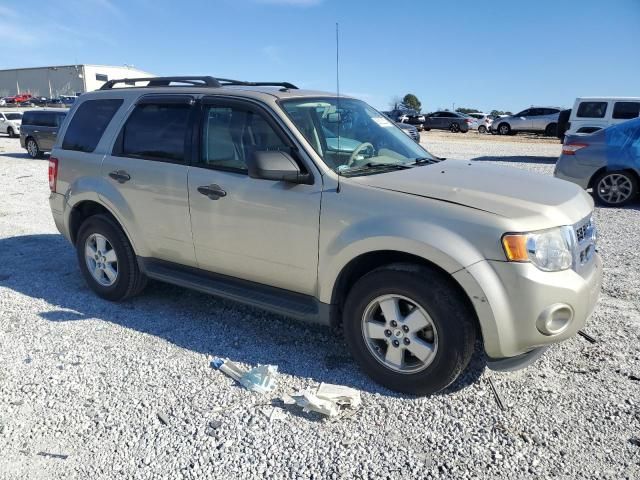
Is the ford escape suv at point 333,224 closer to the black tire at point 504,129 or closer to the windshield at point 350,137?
the windshield at point 350,137

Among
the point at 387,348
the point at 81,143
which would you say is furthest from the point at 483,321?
the point at 81,143

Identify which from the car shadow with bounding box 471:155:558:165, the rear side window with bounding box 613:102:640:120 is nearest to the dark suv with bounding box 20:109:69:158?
the car shadow with bounding box 471:155:558:165

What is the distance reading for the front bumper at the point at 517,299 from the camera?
2854 mm

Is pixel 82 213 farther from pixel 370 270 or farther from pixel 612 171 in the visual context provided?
pixel 612 171

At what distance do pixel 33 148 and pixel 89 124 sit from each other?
16507 millimetres

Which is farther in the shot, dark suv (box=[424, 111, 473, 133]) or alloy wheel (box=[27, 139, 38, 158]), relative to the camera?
dark suv (box=[424, 111, 473, 133])

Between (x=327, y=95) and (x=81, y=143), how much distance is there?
2.38 metres

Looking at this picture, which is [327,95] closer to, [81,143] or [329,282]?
[329,282]

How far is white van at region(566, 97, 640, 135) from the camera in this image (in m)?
16.3

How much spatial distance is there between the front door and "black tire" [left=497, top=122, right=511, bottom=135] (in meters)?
31.0

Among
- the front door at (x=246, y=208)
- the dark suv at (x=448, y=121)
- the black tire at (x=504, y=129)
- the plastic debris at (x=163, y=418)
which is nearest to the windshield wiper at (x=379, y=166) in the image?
the front door at (x=246, y=208)

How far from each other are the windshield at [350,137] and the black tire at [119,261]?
1.97m

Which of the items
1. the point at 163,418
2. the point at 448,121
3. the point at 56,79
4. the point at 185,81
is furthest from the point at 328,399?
the point at 56,79

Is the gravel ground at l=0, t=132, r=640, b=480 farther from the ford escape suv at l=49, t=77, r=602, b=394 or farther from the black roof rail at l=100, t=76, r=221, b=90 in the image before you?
the black roof rail at l=100, t=76, r=221, b=90
